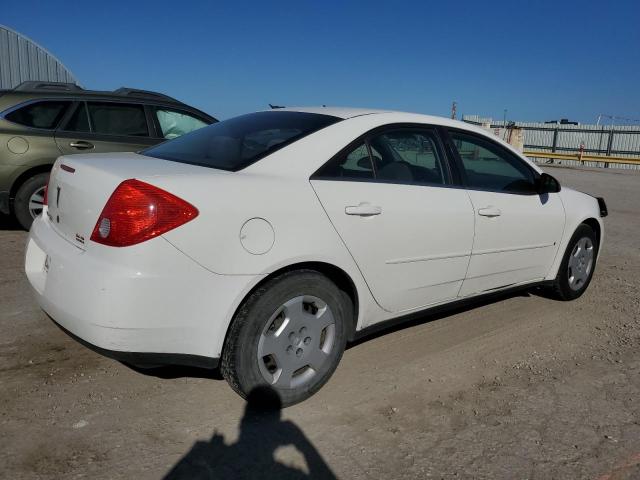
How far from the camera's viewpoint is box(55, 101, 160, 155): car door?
628 centimetres

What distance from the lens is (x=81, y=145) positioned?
6285 mm

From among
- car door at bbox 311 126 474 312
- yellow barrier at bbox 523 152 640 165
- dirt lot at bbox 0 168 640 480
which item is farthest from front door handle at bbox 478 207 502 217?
yellow barrier at bbox 523 152 640 165

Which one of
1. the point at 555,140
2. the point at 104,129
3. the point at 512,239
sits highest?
the point at 555,140

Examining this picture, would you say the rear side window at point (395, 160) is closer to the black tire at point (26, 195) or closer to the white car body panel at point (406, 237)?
the white car body panel at point (406, 237)

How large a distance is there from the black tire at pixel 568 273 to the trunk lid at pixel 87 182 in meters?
3.23

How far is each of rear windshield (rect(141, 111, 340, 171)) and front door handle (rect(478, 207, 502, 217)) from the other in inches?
45.7

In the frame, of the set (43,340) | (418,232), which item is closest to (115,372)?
(43,340)

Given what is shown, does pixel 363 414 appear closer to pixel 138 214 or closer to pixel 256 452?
pixel 256 452

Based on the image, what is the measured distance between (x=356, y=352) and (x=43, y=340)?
6.54ft

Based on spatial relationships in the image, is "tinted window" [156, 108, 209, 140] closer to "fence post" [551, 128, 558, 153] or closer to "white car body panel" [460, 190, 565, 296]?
"white car body panel" [460, 190, 565, 296]

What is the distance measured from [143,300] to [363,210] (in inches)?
48.1

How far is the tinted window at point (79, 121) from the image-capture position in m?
6.33

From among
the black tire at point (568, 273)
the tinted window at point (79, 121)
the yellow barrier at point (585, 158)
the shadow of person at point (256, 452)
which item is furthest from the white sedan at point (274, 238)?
the yellow barrier at point (585, 158)

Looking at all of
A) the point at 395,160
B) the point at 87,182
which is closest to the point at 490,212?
the point at 395,160
